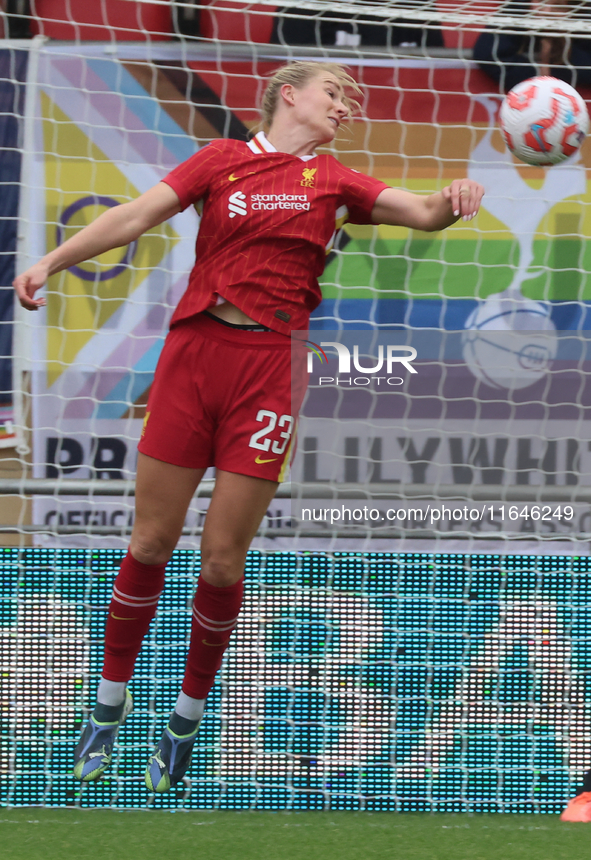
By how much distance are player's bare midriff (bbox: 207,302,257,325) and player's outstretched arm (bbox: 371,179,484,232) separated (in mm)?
450

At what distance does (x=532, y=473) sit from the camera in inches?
177

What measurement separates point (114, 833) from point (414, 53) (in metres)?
3.94

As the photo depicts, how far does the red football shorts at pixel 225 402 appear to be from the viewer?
8.11 feet

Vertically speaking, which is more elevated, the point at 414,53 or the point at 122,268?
the point at 414,53

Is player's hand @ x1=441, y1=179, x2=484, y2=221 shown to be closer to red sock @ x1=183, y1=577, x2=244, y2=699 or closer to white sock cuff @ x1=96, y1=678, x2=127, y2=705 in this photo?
red sock @ x1=183, y1=577, x2=244, y2=699

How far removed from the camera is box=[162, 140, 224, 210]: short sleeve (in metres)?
2.49

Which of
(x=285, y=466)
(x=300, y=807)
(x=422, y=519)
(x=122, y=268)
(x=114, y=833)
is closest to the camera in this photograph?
(x=285, y=466)

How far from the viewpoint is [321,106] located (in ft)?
8.40

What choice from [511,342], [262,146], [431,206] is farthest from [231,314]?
[511,342]

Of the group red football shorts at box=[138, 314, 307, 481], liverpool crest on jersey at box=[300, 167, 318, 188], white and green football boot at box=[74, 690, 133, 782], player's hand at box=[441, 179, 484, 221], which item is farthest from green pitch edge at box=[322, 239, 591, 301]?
white and green football boot at box=[74, 690, 133, 782]

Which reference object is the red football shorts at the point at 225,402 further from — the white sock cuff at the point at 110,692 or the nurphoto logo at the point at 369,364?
the nurphoto logo at the point at 369,364

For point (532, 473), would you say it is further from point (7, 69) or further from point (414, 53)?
point (7, 69)

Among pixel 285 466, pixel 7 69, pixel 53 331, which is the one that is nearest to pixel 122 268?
pixel 53 331

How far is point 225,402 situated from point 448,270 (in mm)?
2714
